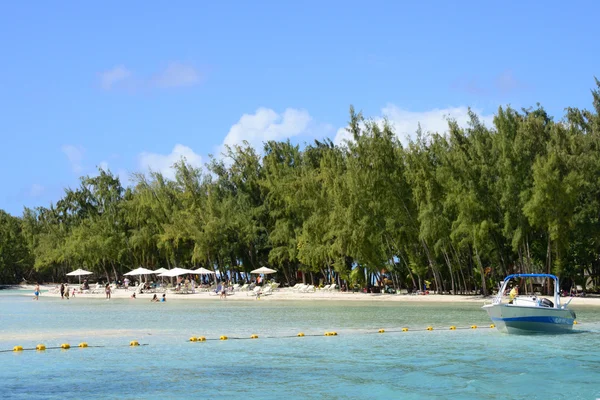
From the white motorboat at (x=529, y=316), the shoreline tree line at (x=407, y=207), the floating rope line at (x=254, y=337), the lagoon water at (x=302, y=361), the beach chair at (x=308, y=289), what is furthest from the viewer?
the beach chair at (x=308, y=289)

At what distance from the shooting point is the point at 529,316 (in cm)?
2950

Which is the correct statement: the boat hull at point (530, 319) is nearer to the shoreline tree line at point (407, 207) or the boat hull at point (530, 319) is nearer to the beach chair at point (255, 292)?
the shoreline tree line at point (407, 207)

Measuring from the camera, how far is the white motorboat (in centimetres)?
2939

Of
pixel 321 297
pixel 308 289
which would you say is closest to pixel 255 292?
pixel 308 289

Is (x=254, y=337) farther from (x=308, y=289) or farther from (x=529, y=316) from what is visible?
(x=308, y=289)

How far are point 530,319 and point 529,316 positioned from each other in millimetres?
138

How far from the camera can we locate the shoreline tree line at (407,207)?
4681cm

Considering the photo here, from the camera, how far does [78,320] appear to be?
4034cm

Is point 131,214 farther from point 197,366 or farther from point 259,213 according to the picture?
point 197,366

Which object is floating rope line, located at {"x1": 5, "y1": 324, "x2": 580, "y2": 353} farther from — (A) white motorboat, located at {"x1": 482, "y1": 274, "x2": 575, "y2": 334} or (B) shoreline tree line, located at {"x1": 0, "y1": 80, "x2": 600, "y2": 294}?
(B) shoreline tree line, located at {"x1": 0, "y1": 80, "x2": 600, "y2": 294}

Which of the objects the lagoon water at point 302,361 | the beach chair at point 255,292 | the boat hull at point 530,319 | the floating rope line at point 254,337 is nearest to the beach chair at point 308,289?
the beach chair at point 255,292

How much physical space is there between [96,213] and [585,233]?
2570 inches

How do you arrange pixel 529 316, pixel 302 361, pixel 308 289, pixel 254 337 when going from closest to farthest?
pixel 302 361, pixel 529 316, pixel 254 337, pixel 308 289

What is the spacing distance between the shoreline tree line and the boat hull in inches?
615
